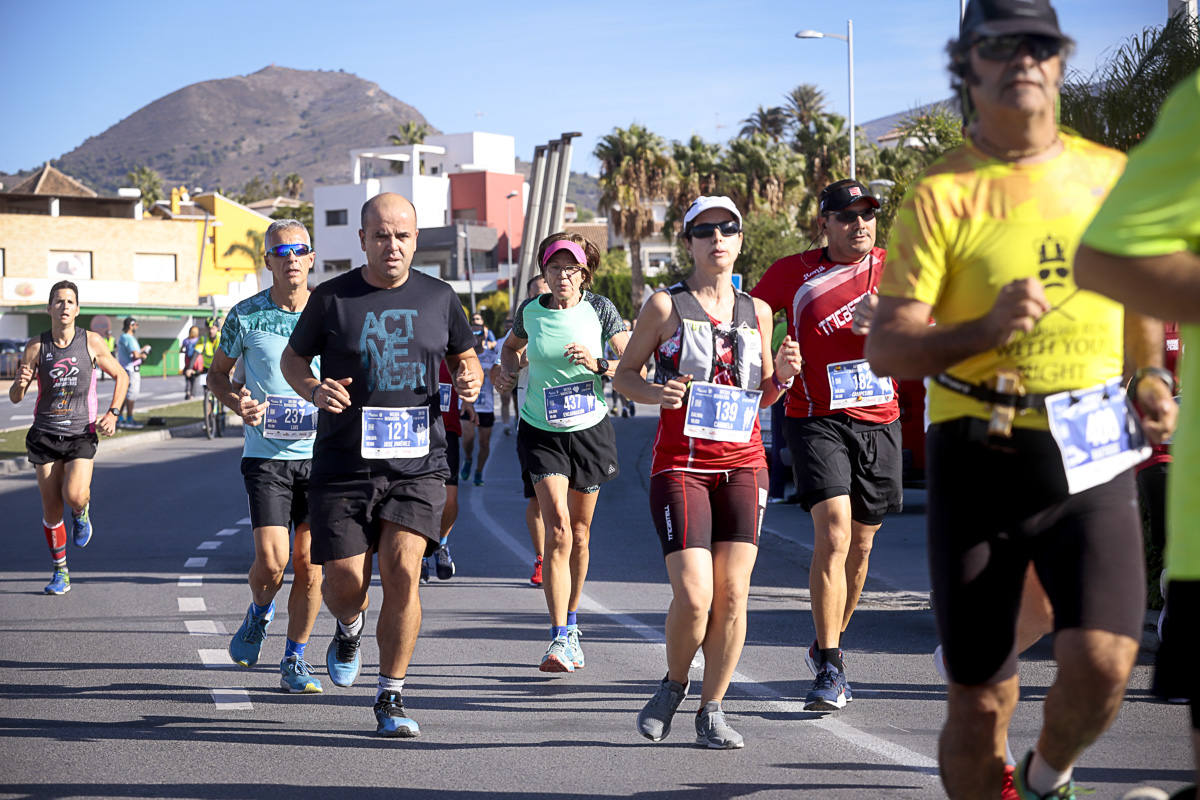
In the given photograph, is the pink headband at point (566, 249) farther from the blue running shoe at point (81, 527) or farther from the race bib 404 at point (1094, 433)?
the blue running shoe at point (81, 527)

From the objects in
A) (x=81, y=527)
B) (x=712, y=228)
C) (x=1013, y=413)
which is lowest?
(x=81, y=527)

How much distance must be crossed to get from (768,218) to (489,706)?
47.7m

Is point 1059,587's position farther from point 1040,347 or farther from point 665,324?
point 665,324

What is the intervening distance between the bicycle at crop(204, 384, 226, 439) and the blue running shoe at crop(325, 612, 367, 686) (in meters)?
21.1

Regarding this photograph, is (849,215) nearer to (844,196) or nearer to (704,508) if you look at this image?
(844,196)

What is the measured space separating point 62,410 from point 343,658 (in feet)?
16.1

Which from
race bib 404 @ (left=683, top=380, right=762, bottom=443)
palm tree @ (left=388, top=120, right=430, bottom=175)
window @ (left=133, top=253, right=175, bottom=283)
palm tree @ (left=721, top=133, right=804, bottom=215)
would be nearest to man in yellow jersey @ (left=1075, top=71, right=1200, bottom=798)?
race bib 404 @ (left=683, top=380, right=762, bottom=443)

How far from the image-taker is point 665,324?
5742 mm

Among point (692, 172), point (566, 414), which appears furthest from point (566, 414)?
point (692, 172)

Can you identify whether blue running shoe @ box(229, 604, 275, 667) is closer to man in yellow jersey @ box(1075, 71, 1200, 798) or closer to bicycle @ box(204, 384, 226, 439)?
man in yellow jersey @ box(1075, 71, 1200, 798)

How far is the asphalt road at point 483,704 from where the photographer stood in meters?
5.15

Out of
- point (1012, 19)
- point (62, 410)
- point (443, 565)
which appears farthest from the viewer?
point (62, 410)

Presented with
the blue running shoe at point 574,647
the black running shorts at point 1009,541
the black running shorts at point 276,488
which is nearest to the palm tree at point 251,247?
the black running shorts at point 276,488

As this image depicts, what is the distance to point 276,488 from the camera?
23.2 feet
